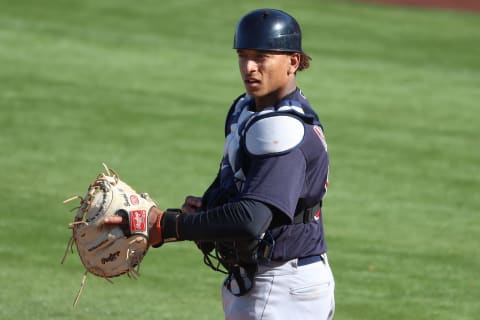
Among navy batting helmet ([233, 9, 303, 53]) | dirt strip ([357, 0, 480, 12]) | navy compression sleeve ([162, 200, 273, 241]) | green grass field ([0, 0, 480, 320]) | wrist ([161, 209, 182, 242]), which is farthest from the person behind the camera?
dirt strip ([357, 0, 480, 12])

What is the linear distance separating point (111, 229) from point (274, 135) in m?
0.79

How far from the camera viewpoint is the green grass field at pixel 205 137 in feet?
25.7

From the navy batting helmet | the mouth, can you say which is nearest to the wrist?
the mouth

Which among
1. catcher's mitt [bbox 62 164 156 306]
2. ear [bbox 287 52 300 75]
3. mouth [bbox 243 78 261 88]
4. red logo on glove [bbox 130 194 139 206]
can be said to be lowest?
catcher's mitt [bbox 62 164 156 306]

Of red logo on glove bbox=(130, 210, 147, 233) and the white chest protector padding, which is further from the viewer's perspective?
red logo on glove bbox=(130, 210, 147, 233)

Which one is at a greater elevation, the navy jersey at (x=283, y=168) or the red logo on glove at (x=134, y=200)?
the navy jersey at (x=283, y=168)

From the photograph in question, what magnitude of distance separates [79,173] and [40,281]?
2941 millimetres

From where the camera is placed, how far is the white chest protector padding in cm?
386

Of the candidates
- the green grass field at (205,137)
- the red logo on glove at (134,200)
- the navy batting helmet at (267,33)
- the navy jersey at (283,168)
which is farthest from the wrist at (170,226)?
the green grass field at (205,137)

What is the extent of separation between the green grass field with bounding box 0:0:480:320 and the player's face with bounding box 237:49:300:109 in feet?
10.7

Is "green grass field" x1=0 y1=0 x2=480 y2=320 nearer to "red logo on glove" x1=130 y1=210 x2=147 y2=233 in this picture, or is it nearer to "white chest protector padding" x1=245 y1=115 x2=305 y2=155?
"red logo on glove" x1=130 y1=210 x2=147 y2=233

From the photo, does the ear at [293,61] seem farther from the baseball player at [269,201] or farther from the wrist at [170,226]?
the wrist at [170,226]

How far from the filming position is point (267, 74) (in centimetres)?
412

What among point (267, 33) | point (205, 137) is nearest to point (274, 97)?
point (267, 33)
